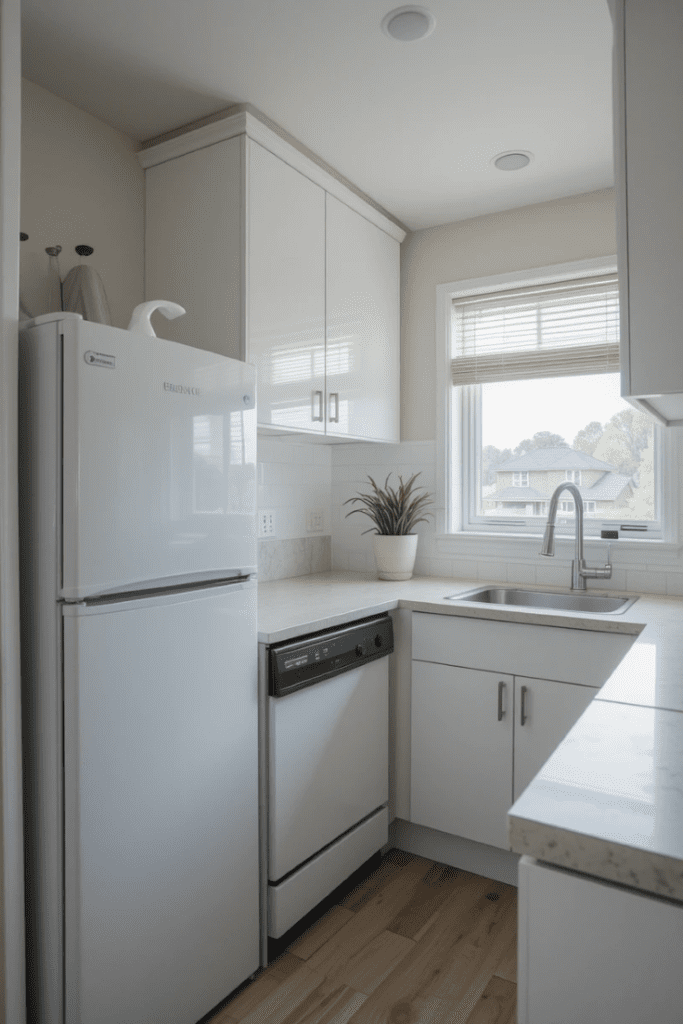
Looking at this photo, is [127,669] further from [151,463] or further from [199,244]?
[199,244]

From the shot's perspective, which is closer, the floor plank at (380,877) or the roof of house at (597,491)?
the floor plank at (380,877)

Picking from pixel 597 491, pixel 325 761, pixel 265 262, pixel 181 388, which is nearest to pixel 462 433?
pixel 597 491

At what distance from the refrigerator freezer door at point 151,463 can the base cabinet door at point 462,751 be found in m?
0.92

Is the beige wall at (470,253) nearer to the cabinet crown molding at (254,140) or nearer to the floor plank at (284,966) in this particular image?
the cabinet crown molding at (254,140)

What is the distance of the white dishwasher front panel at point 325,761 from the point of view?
1854 millimetres

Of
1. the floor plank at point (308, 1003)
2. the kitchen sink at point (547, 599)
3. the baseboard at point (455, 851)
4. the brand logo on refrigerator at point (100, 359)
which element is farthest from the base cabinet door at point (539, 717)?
the brand logo on refrigerator at point (100, 359)

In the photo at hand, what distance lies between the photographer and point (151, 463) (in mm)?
1452

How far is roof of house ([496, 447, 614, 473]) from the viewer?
8.95ft

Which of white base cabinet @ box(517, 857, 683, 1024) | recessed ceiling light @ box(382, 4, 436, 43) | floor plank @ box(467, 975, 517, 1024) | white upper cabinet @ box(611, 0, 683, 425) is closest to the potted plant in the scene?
floor plank @ box(467, 975, 517, 1024)

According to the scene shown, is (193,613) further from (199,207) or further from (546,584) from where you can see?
(546,584)

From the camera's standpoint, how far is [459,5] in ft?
5.42

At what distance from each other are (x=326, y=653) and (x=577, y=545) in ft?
3.67

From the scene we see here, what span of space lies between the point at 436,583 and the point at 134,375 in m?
1.71

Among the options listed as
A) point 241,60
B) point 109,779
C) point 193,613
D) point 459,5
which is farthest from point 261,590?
point 459,5
